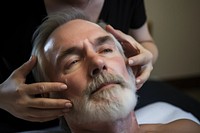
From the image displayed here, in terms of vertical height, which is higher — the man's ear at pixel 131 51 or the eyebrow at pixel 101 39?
the eyebrow at pixel 101 39

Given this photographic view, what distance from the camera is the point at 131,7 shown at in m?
1.39

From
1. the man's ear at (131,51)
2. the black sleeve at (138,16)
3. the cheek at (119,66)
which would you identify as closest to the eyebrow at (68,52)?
the cheek at (119,66)

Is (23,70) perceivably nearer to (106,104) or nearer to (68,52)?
(68,52)

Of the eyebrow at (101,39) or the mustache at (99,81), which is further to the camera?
the eyebrow at (101,39)

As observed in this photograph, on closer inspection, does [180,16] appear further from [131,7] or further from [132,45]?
[132,45]

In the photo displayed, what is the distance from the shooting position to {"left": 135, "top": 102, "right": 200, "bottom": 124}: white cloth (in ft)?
4.63

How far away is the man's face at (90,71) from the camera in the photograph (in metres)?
0.87

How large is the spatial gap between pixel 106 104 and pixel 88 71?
11cm

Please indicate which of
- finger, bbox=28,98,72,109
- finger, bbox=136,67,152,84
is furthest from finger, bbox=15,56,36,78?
finger, bbox=136,67,152,84

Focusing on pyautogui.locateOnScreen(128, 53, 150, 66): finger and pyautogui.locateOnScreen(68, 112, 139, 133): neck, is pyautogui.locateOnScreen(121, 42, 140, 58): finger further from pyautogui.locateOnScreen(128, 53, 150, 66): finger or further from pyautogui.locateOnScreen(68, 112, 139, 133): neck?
pyautogui.locateOnScreen(68, 112, 139, 133): neck

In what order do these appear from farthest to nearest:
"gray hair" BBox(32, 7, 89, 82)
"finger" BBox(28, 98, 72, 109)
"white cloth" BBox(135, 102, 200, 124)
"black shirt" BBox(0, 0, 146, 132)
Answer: "white cloth" BBox(135, 102, 200, 124) < "black shirt" BBox(0, 0, 146, 132) < "gray hair" BBox(32, 7, 89, 82) < "finger" BBox(28, 98, 72, 109)

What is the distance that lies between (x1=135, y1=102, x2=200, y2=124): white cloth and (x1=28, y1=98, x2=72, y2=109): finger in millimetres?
624

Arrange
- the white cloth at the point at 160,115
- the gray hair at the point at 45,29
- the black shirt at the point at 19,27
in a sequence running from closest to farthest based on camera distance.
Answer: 1. the gray hair at the point at 45,29
2. the black shirt at the point at 19,27
3. the white cloth at the point at 160,115

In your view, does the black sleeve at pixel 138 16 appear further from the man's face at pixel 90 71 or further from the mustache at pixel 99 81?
the mustache at pixel 99 81
